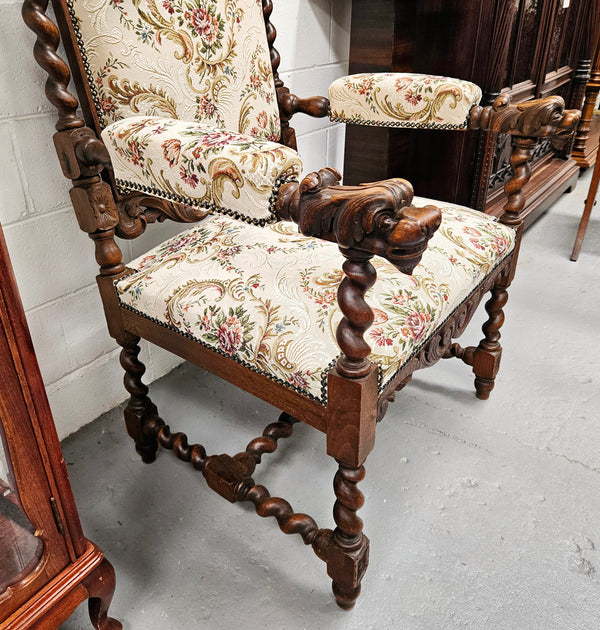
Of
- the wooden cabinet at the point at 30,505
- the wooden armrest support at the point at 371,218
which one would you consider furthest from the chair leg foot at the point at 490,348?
the wooden cabinet at the point at 30,505

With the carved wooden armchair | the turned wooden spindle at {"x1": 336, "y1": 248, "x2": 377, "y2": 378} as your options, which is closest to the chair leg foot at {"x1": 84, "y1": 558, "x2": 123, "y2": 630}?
the carved wooden armchair

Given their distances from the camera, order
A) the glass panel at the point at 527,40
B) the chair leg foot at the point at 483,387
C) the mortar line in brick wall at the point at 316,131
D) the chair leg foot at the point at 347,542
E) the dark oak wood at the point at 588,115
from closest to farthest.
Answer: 1. the chair leg foot at the point at 347,542
2. the chair leg foot at the point at 483,387
3. the mortar line in brick wall at the point at 316,131
4. the glass panel at the point at 527,40
5. the dark oak wood at the point at 588,115

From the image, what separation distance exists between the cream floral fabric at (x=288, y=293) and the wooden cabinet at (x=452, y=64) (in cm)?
75

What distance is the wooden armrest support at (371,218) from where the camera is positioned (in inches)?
22.4

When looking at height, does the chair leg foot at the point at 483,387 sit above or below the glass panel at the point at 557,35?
below

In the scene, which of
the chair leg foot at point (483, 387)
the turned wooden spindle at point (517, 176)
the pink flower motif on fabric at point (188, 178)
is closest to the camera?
the pink flower motif on fabric at point (188, 178)

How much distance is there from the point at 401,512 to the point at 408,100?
82 centimetres

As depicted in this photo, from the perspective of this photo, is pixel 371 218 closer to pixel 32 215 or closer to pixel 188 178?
pixel 188 178

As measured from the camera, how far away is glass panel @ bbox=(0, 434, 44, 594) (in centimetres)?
65

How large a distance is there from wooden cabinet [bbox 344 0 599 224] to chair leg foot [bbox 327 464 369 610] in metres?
1.15

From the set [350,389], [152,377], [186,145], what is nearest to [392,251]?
[350,389]

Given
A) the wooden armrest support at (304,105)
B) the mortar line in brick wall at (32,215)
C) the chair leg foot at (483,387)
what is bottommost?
the chair leg foot at (483,387)

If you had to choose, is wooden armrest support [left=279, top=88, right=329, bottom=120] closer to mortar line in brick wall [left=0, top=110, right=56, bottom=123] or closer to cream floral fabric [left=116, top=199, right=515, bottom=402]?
cream floral fabric [left=116, top=199, right=515, bottom=402]

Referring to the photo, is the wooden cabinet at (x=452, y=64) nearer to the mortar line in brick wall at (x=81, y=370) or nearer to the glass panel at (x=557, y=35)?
the glass panel at (x=557, y=35)
